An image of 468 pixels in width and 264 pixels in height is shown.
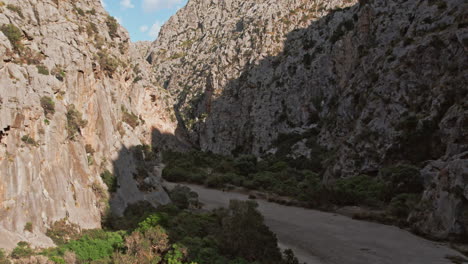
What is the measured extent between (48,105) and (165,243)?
10.3 meters

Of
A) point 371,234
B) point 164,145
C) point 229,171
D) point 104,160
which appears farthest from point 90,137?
point 164,145

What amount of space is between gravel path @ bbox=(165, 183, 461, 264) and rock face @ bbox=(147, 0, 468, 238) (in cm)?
236

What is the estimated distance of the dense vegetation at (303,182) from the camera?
33906mm

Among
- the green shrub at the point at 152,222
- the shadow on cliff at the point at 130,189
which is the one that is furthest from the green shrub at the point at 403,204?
the shadow on cliff at the point at 130,189

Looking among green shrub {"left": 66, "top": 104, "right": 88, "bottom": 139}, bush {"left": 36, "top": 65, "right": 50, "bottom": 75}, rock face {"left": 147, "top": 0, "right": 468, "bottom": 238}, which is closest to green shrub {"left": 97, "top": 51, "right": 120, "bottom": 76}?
green shrub {"left": 66, "top": 104, "right": 88, "bottom": 139}

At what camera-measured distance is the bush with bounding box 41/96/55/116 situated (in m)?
20.6

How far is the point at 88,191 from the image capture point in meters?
23.0

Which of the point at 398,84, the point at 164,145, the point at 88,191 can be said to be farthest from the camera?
the point at 164,145

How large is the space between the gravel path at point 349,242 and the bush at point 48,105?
1689 cm

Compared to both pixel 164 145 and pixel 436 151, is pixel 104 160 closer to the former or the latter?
pixel 436 151

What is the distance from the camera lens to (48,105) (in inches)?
815

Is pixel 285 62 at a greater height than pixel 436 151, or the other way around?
pixel 285 62

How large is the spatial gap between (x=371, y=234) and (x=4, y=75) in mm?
25533

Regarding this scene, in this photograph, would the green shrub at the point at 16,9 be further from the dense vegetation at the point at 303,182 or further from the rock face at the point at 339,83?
the dense vegetation at the point at 303,182
